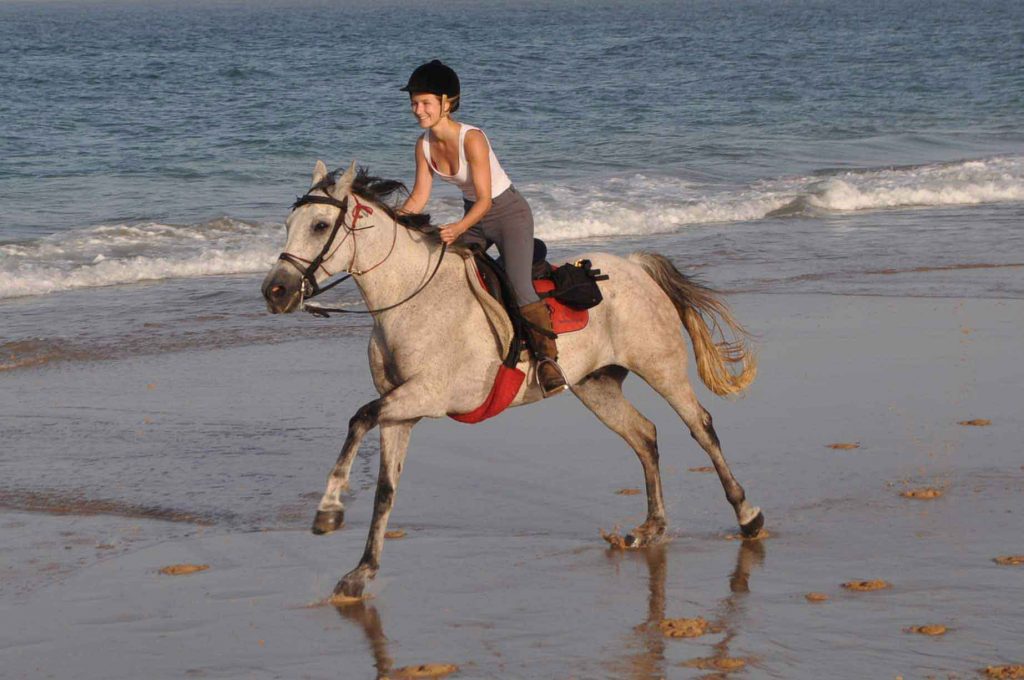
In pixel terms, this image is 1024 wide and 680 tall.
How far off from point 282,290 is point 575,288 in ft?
5.37

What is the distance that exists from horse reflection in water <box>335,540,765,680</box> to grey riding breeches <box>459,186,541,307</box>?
138 cm

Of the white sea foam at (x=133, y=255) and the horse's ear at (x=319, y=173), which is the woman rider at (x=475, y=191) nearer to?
the horse's ear at (x=319, y=173)

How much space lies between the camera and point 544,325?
21.9ft

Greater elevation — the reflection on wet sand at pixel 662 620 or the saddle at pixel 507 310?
the saddle at pixel 507 310

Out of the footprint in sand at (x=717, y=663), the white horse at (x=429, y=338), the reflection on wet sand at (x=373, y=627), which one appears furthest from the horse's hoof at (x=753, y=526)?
the reflection on wet sand at (x=373, y=627)

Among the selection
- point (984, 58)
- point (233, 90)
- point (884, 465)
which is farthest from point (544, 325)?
point (984, 58)

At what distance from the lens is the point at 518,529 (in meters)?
7.21

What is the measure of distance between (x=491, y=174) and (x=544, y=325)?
0.75 m

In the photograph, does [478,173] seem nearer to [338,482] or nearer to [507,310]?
[507,310]

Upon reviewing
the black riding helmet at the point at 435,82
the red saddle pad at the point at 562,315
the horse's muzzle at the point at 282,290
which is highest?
the black riding helmet at the point at 435,82

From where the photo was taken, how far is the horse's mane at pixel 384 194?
621cm

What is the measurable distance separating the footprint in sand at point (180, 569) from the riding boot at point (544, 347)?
1808mm

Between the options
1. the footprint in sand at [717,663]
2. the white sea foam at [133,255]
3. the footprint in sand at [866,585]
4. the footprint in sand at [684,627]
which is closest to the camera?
the footprint in sand at [717,663]

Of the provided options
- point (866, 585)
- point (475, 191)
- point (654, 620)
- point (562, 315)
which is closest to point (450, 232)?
point (475, 191)
